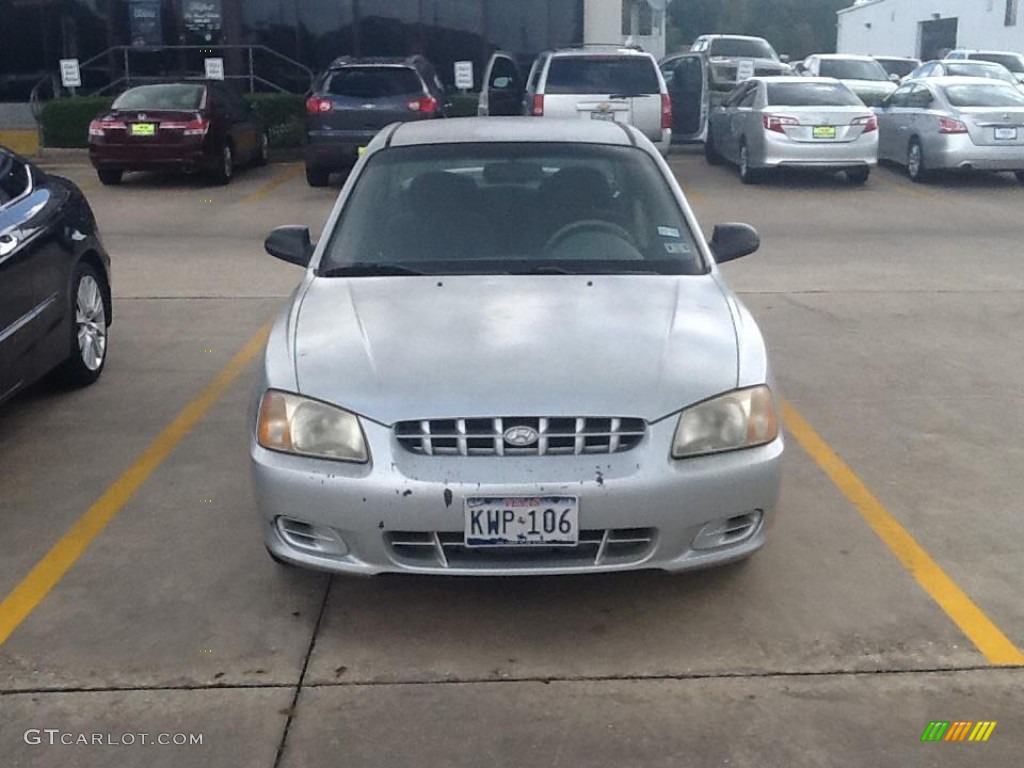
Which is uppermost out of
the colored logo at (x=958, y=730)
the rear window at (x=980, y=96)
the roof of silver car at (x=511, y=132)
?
the roof of silver car at (x=511, y=132)

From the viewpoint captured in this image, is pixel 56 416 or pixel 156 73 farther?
pixel 156 73

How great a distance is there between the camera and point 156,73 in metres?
24.8

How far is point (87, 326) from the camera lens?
7.00 metres

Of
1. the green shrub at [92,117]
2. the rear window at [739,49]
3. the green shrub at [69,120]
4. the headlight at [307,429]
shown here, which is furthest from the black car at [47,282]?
the rear window at [739,49]

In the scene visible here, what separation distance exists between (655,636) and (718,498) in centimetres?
53

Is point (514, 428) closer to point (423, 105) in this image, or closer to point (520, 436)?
point (520, 436)

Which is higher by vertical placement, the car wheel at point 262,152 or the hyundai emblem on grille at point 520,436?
the hyundai emblem on grille at point 520,436

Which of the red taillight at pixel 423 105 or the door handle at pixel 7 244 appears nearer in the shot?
the door handle at pixel 7 244

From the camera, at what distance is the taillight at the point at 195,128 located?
52.4 ft

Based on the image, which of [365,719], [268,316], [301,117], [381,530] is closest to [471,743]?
[365,719]

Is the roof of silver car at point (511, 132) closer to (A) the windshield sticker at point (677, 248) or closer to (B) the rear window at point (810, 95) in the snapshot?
(A) the windshield sticker at point (677, 248)

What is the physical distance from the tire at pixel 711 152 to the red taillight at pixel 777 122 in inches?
116

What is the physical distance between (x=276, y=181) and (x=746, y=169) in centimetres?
629

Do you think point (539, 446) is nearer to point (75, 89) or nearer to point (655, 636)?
point (655, 636)
